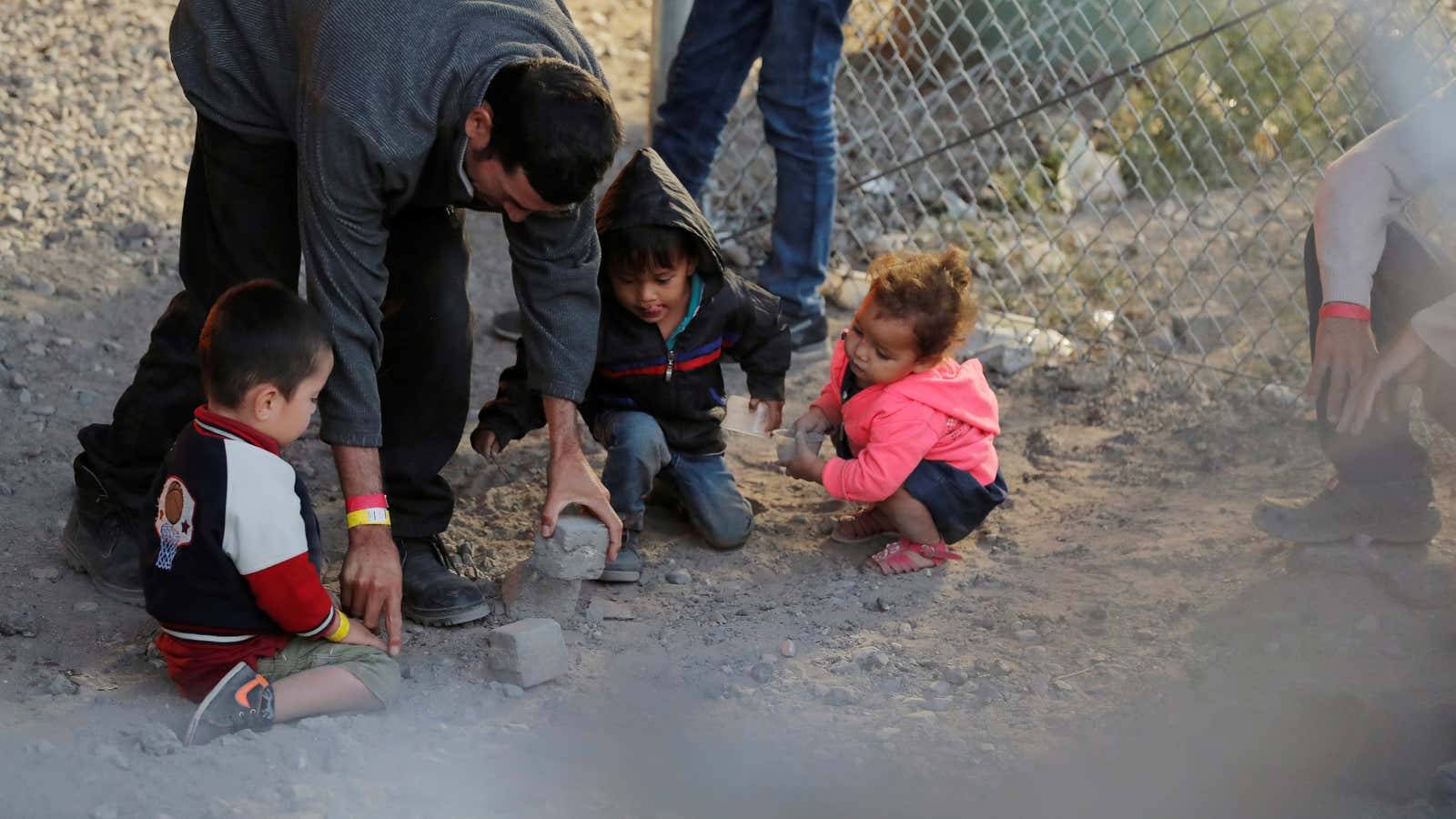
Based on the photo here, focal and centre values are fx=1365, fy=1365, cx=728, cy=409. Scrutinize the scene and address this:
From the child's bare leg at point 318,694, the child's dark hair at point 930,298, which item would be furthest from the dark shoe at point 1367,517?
the child's bare leg at point 318,694

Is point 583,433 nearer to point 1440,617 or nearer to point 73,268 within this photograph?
point 73,268

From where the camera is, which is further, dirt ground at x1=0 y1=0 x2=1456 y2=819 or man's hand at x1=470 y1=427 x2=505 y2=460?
man's hand at x1=470 y1=427 x2=505 y2=460

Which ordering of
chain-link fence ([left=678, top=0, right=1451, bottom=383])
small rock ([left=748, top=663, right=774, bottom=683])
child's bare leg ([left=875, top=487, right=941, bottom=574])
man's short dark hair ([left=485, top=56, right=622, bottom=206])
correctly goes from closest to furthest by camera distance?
man's short dark hair ([left=485, top=56, right=622, bottom=206]) < small rock ([left=748, top=663, right=774, bottom=683]) < child's bare leg ([left=875, top=487, right=941, bottom=574]) < chain-link fence ([left=678, top=0, right=1451, bottom=383])

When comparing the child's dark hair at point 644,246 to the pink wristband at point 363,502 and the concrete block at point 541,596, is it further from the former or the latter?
the pink wristband at point 363,502

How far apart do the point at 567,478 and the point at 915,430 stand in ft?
2.74

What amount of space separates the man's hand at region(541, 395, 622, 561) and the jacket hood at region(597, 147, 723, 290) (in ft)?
1.56

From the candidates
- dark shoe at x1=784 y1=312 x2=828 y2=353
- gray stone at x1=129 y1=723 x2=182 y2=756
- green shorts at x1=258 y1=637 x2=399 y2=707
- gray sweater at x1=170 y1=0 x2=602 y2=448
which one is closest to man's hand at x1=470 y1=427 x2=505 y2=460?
gray sweater at x1=170 y1=0 x2=602 y2=448

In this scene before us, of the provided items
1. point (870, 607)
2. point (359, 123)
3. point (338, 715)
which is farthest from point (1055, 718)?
point (359, 123)

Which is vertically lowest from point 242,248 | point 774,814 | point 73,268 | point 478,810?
point 774,814

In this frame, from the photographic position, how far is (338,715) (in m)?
2.49

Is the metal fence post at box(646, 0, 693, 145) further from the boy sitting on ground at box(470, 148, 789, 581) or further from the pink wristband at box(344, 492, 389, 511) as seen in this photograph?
the pink wristband at box(344, 492, 389, 511)

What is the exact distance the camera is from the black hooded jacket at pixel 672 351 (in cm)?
313

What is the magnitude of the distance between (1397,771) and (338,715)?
6.36ft

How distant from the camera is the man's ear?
2.33 meters
